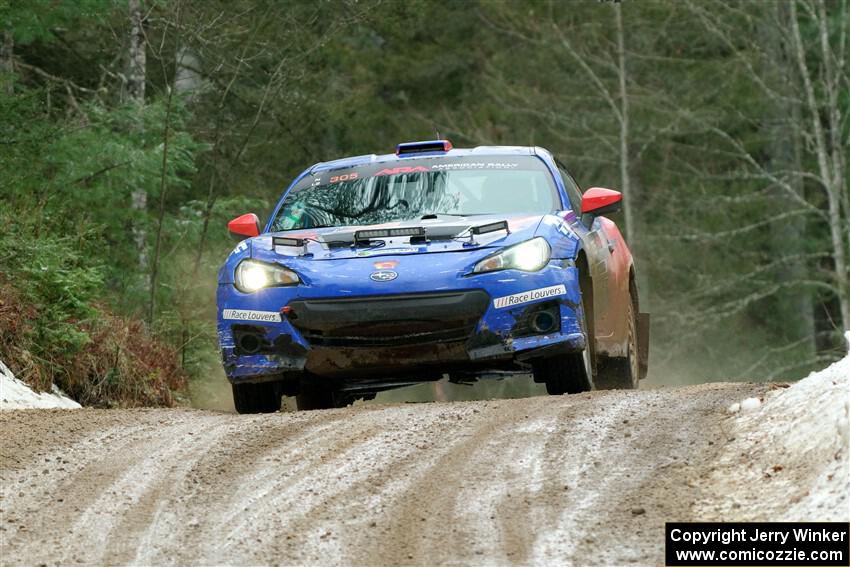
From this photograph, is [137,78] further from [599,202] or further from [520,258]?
[520,258]

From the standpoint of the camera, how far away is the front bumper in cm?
896

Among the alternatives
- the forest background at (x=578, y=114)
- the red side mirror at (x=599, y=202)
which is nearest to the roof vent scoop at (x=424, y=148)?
the red side mirror at (x=599, y=202)

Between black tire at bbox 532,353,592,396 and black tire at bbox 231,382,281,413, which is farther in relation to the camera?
black tire at bbox 231,382,281,413

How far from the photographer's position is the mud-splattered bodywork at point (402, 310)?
8.96 meters

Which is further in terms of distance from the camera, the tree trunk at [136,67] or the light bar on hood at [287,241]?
the tree trunk at [136,67]

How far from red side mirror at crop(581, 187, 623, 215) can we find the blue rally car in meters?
0.02

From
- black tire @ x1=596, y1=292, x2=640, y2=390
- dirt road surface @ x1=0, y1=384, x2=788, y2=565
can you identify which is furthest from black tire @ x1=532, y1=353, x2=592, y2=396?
black tire @ x1=596, y1=292, x2=640, y2=390

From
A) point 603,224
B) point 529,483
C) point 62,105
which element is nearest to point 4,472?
point 529,483

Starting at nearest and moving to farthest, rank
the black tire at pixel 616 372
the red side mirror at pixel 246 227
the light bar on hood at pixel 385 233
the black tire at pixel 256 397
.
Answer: the light bar on hood at pixel 385 233 → the black tire at pixel 256 397 → the red side mirror at pixel 246 227 → the black tire at pixel 616 372

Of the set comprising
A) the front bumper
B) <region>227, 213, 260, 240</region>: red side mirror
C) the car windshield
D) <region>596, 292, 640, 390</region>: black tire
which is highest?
the car windshield

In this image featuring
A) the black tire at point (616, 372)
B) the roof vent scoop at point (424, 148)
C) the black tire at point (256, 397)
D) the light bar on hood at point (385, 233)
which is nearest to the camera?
the light bar on hood at point (385, 233)

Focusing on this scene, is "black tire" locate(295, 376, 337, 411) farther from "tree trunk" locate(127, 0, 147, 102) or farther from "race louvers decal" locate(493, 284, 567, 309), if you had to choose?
"tree trunk" locate(127, 0, 147, 102)

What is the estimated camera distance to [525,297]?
9.00 metres

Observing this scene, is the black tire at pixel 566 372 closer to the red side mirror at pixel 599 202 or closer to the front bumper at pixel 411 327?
the front bumper at pixel 411 327
